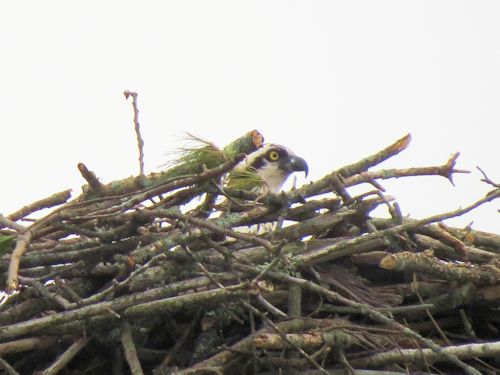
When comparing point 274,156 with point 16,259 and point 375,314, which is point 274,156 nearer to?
point 375,314

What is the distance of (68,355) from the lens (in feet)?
11.7

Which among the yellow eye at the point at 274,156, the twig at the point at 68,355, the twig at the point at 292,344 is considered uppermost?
the yellow eye at the point at 274,156

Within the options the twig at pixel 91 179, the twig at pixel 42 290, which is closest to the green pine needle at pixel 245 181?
the twig at pixel 91 179

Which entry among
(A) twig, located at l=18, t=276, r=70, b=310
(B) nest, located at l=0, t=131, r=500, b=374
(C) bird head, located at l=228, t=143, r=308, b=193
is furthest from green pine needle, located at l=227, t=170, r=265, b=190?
(A) twig, located at l=18, t=276, r=70, b=310

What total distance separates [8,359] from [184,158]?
1.16m

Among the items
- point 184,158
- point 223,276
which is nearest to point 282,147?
point 184,158

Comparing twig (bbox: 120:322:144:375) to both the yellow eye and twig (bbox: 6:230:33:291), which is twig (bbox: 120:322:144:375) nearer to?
twig (bbox: 6:230:33:291)

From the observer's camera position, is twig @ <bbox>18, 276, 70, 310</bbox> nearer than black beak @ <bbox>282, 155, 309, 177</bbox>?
Yes

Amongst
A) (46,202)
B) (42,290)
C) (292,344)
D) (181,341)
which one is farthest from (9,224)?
(292,344)

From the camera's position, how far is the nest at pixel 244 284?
352 centimetres

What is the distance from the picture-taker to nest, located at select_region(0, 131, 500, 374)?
11.6 ft

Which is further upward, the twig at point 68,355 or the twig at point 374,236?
the twig at point 374,236

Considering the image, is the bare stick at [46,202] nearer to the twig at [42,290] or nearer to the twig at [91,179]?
the twig at [91,179]

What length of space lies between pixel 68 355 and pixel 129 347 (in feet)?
0.78
